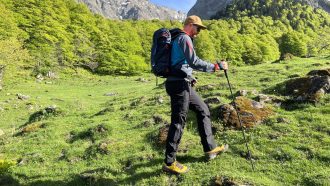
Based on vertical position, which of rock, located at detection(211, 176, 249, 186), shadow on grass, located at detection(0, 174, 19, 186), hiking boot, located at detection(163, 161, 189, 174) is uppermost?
hiking boot, located at detection(163, 161, 189, 174)

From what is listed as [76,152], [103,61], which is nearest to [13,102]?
[76,152]

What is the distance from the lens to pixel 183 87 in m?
8.62

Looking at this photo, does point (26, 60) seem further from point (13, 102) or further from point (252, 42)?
point (252, 42)

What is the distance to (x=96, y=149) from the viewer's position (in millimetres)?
12453

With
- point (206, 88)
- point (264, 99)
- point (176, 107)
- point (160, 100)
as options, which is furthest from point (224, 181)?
point (206, 88)

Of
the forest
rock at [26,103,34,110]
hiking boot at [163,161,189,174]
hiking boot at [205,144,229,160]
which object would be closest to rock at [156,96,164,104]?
hiking boot at [205,144,229,160]

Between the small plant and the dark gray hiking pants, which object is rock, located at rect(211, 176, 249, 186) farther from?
the small plant

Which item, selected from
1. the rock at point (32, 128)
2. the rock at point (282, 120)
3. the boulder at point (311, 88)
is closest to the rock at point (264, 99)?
the boulder at point (311, 88)

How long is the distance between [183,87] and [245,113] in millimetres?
4756

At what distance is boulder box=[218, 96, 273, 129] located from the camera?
1230cm

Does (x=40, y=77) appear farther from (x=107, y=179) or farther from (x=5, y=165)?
(x=107, y=179)

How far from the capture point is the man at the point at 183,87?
8.32 metres

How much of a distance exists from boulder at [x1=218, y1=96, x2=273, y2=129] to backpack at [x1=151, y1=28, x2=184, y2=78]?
476cm

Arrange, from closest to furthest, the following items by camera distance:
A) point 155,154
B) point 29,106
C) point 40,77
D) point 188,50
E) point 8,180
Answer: point 188,50, point 8,180, point 155,154, point 29,106, point 40,77
